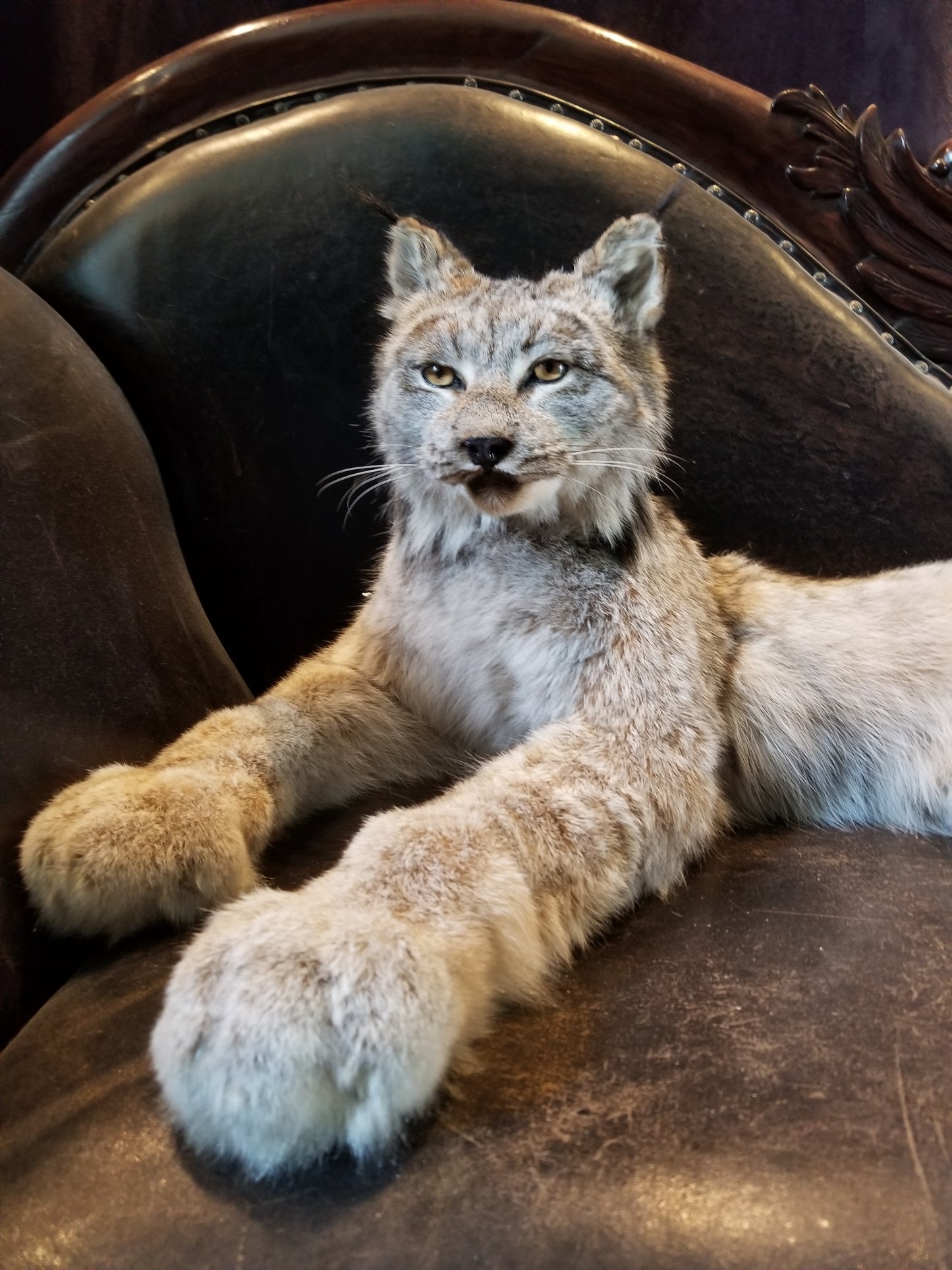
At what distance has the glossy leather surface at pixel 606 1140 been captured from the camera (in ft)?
1.83

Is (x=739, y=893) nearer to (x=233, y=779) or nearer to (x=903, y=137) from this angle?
(x=233, y=779)

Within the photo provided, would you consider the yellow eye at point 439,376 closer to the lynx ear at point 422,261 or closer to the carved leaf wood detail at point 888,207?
the lynx ear at point 422,261

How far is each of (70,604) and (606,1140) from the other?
724 mm

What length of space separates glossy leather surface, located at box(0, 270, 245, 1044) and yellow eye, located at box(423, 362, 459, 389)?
38 cm

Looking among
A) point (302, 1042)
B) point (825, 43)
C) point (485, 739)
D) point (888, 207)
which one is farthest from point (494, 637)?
point (825, 43)

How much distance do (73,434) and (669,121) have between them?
1.00 metres

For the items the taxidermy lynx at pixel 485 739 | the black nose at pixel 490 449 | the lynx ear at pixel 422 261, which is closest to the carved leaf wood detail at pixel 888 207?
the taxidermy lynx at pixel 485 739

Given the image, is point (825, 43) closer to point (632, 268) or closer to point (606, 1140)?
point (632, 268)

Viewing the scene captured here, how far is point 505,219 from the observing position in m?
1.42

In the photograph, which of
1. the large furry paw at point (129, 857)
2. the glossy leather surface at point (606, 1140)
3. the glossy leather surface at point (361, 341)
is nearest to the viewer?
the glossy leather surface at point (606, 1140)

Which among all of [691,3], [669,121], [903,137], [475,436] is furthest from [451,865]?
[691,3]

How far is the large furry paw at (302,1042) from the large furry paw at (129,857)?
0.20 m

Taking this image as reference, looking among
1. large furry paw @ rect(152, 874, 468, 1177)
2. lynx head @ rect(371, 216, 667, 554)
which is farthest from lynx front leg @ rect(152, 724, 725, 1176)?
lynx head @ rect(371, 216, 667, 554)

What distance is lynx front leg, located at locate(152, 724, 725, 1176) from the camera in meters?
0.61
